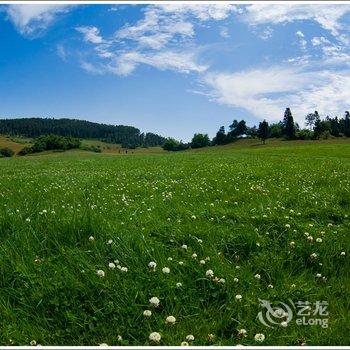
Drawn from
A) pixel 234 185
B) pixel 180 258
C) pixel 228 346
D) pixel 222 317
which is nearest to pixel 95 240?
pixel 180 258

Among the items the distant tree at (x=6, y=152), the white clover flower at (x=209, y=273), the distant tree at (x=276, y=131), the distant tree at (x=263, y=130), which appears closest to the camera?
the white clover flower at (x=209, y=273)

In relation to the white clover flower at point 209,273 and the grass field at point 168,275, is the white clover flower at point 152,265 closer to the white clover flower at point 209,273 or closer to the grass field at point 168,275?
the grass field at point 168,275

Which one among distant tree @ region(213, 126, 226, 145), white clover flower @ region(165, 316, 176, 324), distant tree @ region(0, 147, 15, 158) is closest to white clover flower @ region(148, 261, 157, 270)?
white clover flower @ region(165, 316, 176, 324)

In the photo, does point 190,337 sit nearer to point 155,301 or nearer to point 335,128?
point 155,301

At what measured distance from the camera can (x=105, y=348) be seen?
377 centimetres

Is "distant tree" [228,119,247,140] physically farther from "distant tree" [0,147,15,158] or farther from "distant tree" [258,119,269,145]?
"distant tree" [0,147,15,158]

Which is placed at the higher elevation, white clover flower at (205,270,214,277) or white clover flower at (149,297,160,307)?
white clover flower at (205,270,214,277)

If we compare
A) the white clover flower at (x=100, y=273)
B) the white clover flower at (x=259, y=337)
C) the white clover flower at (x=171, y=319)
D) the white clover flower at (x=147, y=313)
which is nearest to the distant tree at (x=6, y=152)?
the white clover flower at (x=100, y=273)

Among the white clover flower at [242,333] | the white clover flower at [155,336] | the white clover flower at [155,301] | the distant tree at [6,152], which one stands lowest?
the white clover flower at [242,333]

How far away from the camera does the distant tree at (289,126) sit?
161400 mm

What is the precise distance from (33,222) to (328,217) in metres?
6.08

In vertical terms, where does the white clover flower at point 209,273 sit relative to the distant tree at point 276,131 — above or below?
below

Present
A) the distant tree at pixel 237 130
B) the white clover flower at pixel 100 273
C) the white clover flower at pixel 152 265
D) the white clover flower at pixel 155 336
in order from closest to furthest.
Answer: the white clover flower at pixel 155 336 → the white clover flower at pixel 100 273 → the white clover flower at pixel 152 265 → the distant tree at pixel 237 130

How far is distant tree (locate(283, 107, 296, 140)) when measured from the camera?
161400 millimetres
